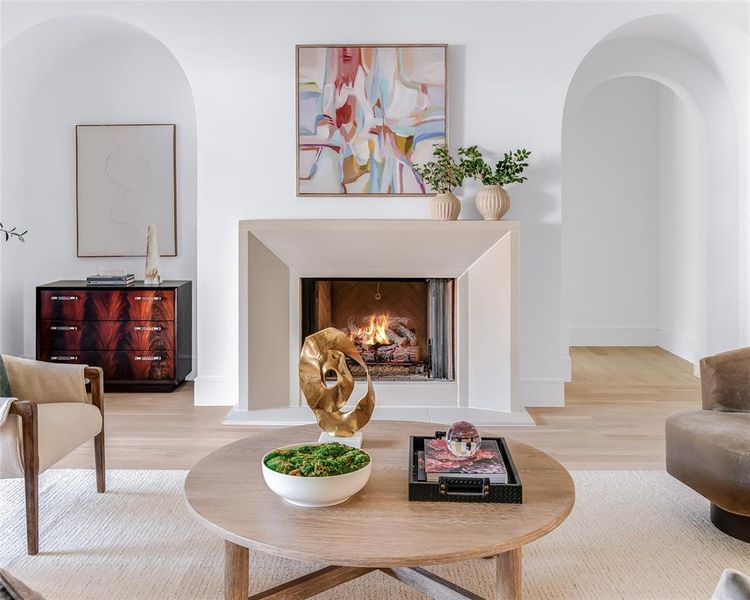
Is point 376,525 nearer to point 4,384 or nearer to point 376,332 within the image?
point 4,384

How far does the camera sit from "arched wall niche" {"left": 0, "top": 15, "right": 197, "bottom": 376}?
5.60 meters

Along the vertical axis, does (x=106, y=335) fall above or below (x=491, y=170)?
below

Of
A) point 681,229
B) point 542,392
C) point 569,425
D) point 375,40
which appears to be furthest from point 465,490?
point 681,229

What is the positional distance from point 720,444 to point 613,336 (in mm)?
4625

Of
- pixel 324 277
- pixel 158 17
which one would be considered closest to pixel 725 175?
pixel 324 277

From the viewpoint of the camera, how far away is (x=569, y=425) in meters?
4.60

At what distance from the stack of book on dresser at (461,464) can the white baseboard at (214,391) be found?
2716mm

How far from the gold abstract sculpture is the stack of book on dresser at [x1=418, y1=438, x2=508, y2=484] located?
0.98 ft

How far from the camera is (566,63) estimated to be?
4.84 m

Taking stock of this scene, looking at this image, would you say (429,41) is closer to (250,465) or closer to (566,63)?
(566,63)

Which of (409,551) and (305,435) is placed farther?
(305,435)

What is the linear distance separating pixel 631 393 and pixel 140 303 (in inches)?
134

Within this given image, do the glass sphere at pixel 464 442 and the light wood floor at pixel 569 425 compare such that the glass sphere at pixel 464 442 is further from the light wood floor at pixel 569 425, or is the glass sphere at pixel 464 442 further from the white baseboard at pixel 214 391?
the white baseboard at pixel 214 391

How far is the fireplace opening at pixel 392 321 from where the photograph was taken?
497 cm
